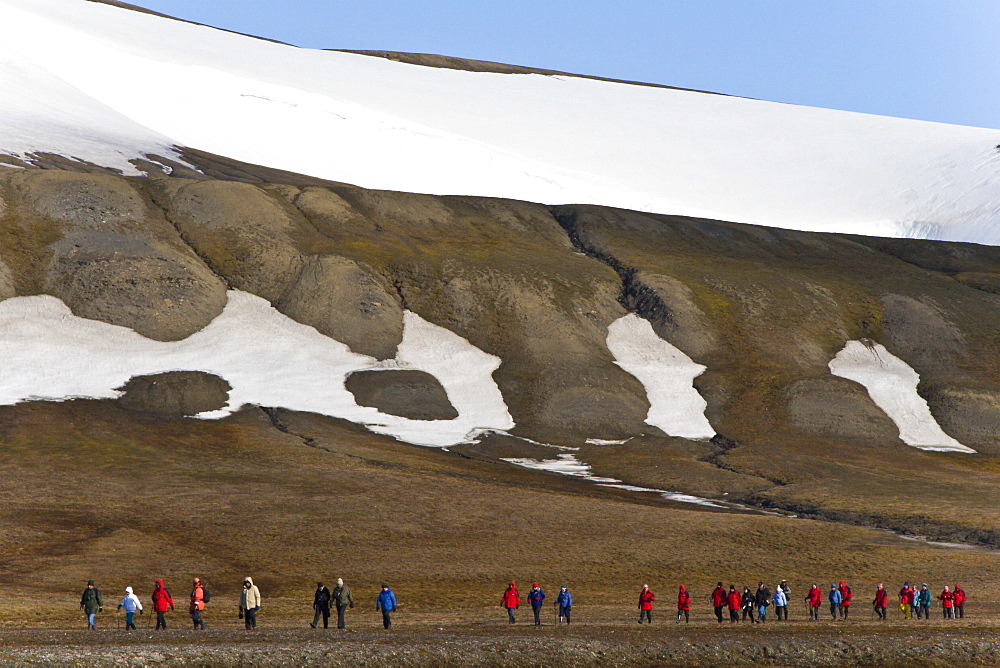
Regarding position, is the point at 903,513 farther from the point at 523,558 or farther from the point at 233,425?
the point at 233,425

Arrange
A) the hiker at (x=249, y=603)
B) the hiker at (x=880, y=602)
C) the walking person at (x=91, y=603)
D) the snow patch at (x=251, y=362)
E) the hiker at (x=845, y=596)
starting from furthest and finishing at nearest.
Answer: the snow patch at (x=251, y=362)
the hiker at (x=845, y=596)
the hiker at (x=880, y=602)
the hiker at (x=249, y=603)
the walking person at (x=91, y=603)

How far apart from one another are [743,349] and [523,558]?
63676mm

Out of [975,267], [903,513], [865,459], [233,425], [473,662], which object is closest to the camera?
[473,662]

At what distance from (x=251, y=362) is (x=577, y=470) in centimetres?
3276

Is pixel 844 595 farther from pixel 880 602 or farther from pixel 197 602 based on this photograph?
pixel 197 602

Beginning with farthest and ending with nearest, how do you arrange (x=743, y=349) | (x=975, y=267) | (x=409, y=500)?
(x=975, y=267)
(x=743, y=349)
(x=409, y=500)

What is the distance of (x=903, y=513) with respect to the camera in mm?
70375

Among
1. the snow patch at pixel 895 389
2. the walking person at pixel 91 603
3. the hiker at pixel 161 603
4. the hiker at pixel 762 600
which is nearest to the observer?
the walking person at pixel 91 603

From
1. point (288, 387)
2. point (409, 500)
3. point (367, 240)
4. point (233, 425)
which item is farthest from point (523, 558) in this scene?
point (367, 240)

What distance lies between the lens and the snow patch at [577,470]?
247 ft

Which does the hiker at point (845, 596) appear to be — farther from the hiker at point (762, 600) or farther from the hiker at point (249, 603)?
the hiker at point (249, 603)

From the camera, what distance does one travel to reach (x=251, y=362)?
9631 cm

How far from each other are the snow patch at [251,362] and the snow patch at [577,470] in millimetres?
6557

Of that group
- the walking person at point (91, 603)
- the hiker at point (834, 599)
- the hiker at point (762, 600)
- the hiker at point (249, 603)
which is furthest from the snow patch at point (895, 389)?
the walking person at point (91, 603)
